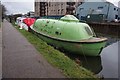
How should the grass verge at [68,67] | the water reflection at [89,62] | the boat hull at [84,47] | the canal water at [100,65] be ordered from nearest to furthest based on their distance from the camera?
the grass verge at [68,67]
the canal water at [100,65]
the water reflection at [89,62]
the boat hull at [84,47]

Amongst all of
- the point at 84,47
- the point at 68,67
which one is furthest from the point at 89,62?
the point at 68,67

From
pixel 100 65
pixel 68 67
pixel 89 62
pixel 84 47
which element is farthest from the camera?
pixel 84 47

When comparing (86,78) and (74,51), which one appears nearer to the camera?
(86,78)

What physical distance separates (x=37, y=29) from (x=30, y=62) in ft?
44.9

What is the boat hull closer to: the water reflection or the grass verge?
the water reflection

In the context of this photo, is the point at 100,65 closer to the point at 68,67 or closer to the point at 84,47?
the point at 84,47

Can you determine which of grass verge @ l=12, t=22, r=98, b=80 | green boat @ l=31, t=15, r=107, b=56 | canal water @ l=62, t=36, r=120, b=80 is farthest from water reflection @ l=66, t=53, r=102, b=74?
grass verge @ l=12, t=22, r=98, b=80

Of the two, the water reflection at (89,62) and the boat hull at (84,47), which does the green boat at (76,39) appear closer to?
the boat hull at (84,47)

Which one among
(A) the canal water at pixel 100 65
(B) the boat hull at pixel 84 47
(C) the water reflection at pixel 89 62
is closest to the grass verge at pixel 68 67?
(A) the canal water at pixel 100 65

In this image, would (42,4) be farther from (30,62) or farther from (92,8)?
(30,62)

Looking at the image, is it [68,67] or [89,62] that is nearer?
[68,67]

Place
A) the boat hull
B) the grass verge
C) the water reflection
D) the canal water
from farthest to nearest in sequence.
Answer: the boat hull → the water reflection → the canal water → the grass verge

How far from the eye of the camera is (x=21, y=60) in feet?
27.3

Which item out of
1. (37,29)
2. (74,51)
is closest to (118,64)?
(74,51)
